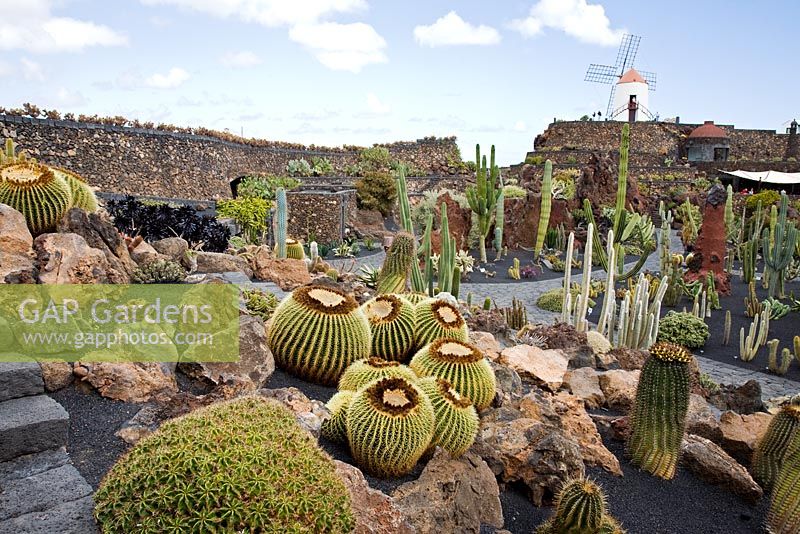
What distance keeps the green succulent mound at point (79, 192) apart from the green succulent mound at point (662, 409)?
4968 millimetres

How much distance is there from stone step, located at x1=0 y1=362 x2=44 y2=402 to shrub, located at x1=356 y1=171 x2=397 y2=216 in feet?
58.9

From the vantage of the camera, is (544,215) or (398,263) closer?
(398,263)

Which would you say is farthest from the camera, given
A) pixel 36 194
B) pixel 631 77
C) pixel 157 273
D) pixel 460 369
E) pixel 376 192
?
pixel 631 77

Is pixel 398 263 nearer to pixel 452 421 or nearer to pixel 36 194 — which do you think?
pixel 452 421

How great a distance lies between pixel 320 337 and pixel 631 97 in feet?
151

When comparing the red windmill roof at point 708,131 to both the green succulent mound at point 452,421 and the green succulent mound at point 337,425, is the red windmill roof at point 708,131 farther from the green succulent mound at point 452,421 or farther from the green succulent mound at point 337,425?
the green succulent mound at point 337,425

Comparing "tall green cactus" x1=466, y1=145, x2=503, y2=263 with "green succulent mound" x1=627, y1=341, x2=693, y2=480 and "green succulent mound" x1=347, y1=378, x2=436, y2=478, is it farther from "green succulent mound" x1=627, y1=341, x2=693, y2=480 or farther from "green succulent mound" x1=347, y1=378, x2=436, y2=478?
"green succulent mound" x1=347, y1=378, x2=436, y2=478

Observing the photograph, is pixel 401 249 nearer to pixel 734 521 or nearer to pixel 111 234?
pixel 111 234

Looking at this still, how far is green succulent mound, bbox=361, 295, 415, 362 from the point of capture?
187 inches

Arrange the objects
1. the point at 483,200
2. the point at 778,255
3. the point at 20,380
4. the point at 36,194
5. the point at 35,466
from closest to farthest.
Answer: the point at 35,466, the point at 20,380, the point at 36,194, the point at 778,255, the point at 483,200

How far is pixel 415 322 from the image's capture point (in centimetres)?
486

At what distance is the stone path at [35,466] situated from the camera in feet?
8.11

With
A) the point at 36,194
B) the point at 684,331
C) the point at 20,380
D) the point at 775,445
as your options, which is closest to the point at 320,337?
the point at 20,380

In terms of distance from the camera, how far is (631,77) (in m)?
46.3
